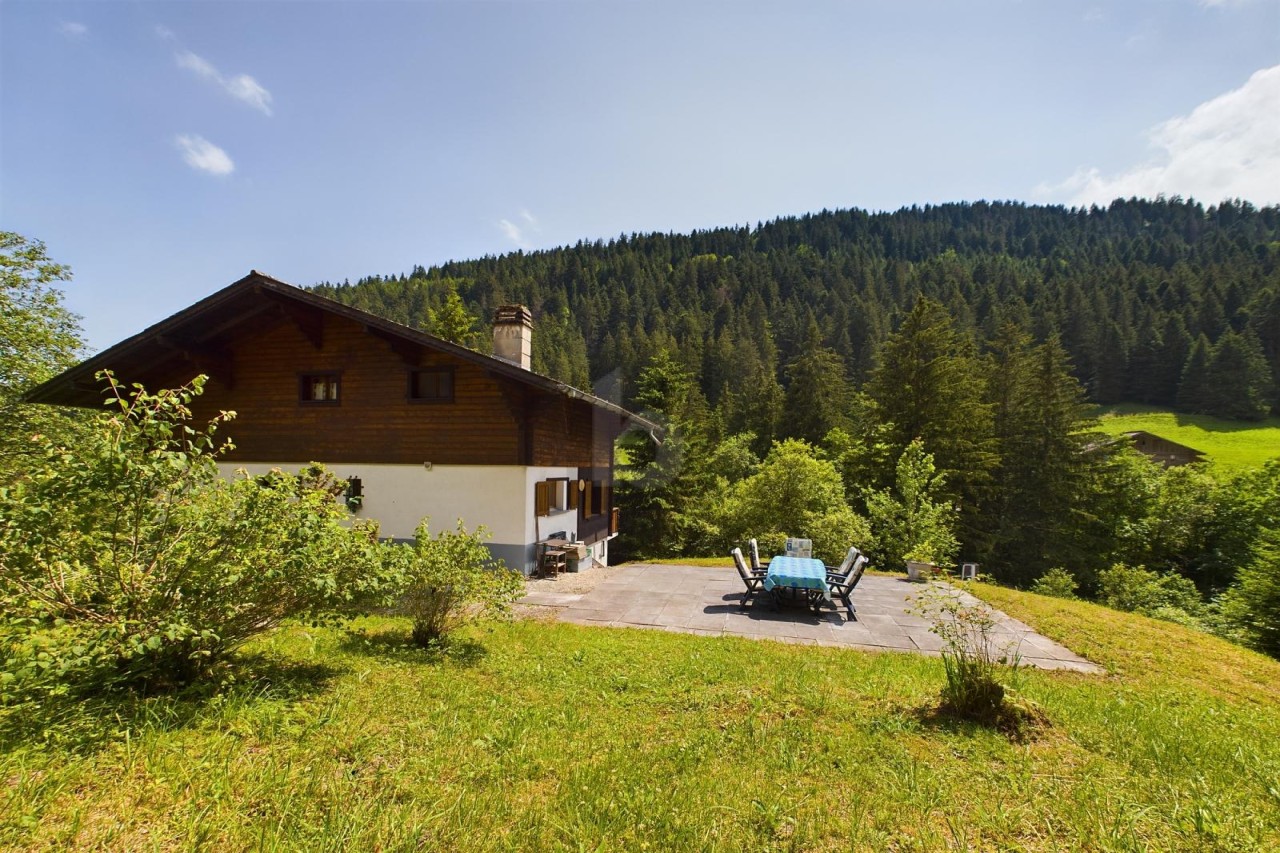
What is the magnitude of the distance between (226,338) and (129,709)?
43.4ft

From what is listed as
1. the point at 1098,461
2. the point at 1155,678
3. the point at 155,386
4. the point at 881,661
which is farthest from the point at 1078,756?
the point at 1098,461

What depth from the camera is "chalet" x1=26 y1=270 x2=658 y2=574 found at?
40.5 feet

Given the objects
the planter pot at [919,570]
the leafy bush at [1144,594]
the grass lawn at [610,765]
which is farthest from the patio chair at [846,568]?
the leafy bush at [1144,594]

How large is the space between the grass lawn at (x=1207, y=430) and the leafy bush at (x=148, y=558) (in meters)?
62.5

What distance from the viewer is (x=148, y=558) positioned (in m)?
4.01

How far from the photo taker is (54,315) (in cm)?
1619

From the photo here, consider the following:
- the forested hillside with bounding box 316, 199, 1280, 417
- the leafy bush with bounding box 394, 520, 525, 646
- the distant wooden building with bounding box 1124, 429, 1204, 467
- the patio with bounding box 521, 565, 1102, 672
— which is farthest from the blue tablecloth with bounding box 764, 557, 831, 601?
the distant wooden building with bounding box 1124, 429, 1204, 467

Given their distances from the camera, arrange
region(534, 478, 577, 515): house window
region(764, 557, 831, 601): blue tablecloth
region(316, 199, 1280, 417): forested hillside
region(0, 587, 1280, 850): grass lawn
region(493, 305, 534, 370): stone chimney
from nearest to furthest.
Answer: region(0, 587, 1280, 850): grass lawn
region(764, 557, 831, 601): blue tablecloth
region(534, 478, 577, 515): house window
region(493, 305, 534, 370): stone chimney
region(316, 199, 1280, 417): forested hillside

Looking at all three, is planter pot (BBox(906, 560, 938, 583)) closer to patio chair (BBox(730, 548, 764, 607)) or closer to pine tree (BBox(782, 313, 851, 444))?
patio chair (BBox(730, 548, 764, 607))

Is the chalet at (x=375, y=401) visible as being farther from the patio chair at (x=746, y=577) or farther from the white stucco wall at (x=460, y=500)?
the patio chair at (x=746, y=577)

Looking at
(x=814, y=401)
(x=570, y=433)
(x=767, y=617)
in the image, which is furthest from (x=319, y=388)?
(x=814, y=401)

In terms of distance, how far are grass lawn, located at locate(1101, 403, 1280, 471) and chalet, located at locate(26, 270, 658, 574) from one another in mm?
57841

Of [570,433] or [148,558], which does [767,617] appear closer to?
[570,433]

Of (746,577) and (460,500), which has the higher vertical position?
(460,500)
